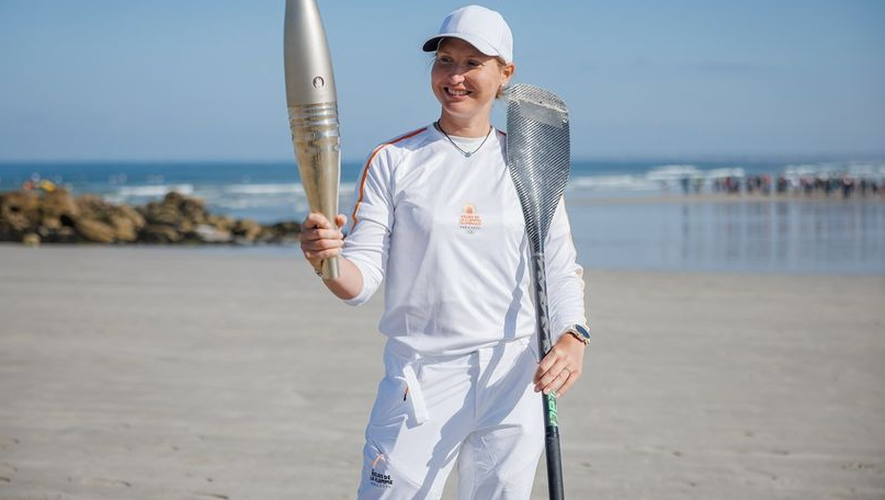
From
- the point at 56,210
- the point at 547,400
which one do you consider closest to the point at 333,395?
the point at 547,400

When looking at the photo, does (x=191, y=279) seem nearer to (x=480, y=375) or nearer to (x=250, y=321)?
(x=250, y=321)

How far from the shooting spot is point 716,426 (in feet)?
20.7

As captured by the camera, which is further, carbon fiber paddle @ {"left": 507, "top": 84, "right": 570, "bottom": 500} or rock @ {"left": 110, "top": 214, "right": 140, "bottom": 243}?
rock @ {"left": 110, "top": 214, "right": 140, "bottom": 243}

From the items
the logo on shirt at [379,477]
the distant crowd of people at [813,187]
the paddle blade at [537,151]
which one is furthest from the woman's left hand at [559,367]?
the distant crowd of people at [813,187]

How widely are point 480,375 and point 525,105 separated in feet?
2.55

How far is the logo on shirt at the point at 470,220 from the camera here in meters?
2.58

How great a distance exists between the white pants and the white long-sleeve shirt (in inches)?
2.5

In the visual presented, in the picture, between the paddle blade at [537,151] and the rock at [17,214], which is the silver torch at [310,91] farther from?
the rock at [17,214]

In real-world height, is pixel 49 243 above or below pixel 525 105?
below

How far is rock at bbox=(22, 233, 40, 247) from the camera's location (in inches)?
801

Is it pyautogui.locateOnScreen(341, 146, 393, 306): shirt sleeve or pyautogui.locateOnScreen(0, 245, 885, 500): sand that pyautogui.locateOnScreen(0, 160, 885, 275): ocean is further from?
pyautogui.locateOnScreen(341, 146, 393, 306): shirt sleeve

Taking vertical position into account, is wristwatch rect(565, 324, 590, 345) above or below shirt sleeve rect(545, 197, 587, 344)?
below

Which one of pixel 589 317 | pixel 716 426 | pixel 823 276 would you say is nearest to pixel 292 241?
pixel 823 276

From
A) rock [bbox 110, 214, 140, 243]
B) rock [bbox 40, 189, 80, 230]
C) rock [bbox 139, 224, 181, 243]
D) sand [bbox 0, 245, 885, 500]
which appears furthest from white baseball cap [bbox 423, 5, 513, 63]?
rock [bbox 40, 189, 80, 230]
